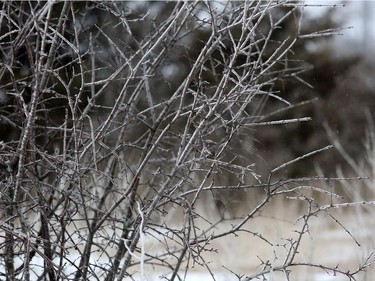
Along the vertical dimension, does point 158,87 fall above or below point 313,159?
below

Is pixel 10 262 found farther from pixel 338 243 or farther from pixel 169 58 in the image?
pixel 338 243

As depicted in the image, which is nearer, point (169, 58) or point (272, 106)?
point (169, 58)

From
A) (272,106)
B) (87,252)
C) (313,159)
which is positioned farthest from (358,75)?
(87,252)

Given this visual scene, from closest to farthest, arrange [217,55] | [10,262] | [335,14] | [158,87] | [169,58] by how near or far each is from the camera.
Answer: [10,262] → [169,58] → [158,87] → [217,55] → [335,14]

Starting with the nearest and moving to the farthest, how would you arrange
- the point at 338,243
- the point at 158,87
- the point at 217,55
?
the point at 158,87 → the point at 217,55 → the point at 338,243

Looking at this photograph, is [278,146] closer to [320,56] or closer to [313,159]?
[313,159]

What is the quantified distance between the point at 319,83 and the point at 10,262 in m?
10.7

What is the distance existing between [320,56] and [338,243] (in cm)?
462

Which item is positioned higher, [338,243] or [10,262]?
[338,243]

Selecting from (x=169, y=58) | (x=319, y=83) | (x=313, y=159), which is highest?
(x=319, y=83)

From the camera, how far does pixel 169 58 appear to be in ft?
14.1

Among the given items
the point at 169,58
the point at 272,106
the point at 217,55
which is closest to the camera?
the point at 169,58

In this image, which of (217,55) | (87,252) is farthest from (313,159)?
(87,252)

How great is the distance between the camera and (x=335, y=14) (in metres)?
13.0
